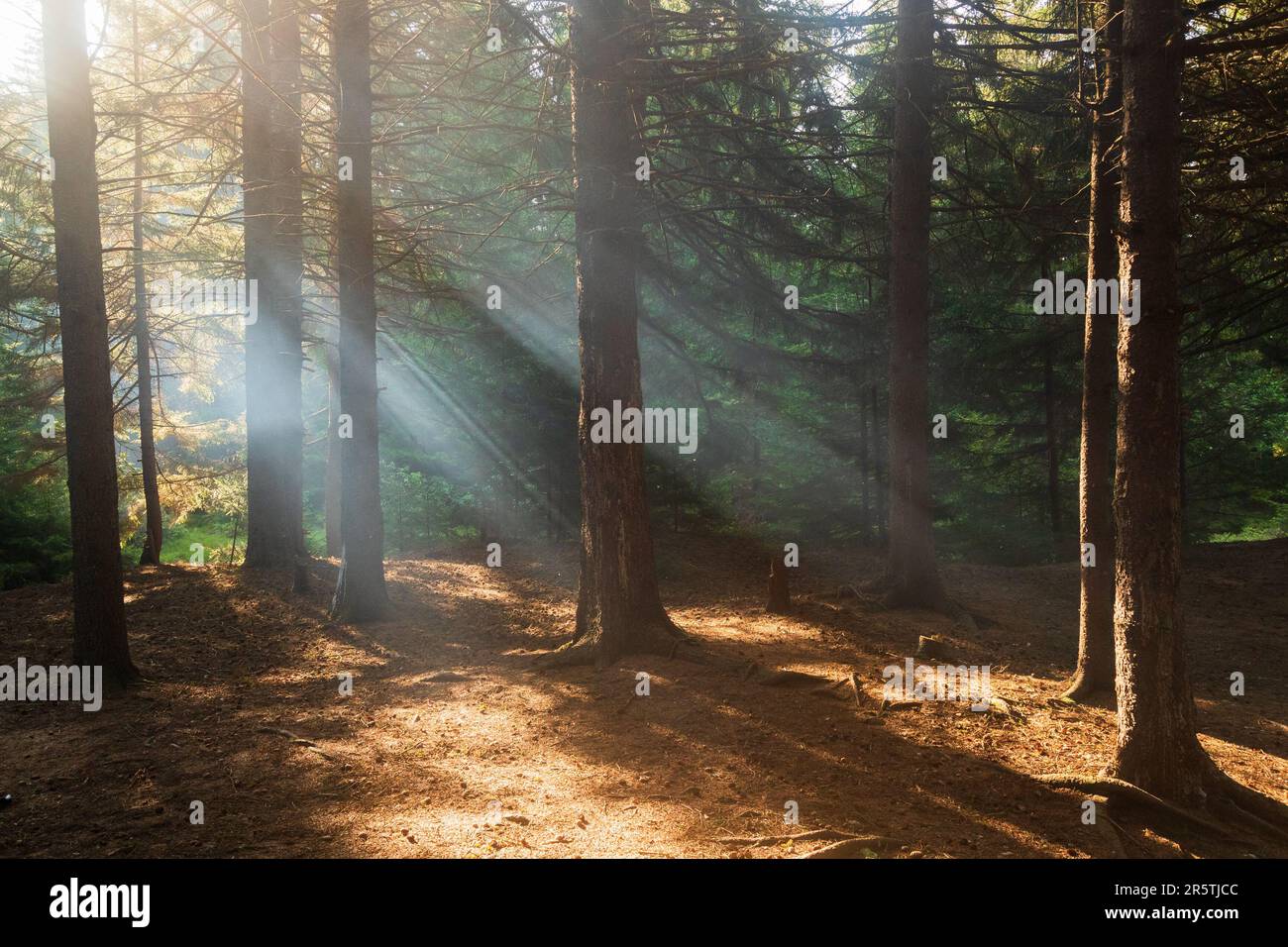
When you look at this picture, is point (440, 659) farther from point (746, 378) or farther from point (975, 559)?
point (975, 559)

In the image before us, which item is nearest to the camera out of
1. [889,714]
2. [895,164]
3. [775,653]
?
[889,714]

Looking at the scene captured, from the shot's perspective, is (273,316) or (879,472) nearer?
(273,316)

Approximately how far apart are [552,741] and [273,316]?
10045 millimetres

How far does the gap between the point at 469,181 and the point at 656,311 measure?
434cm

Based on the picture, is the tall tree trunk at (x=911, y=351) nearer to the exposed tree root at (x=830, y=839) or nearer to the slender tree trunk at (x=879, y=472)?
the slender tree trunk at (x=879, y=472)

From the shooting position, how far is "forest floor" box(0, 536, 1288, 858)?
515cm

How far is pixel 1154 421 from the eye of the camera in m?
5.51

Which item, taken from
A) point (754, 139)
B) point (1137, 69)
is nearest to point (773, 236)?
point (754, 139)

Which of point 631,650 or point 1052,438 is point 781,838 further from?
point 1052,438

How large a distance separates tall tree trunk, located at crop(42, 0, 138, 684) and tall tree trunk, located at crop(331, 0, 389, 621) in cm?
326

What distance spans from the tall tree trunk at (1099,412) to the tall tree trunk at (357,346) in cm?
870

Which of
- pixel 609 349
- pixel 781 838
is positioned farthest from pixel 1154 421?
pixel 609 349

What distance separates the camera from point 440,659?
32.0 feet

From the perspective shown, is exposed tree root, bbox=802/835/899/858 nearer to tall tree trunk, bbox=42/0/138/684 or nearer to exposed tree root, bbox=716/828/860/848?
exposed tree root, bbox=716/828/860/848
